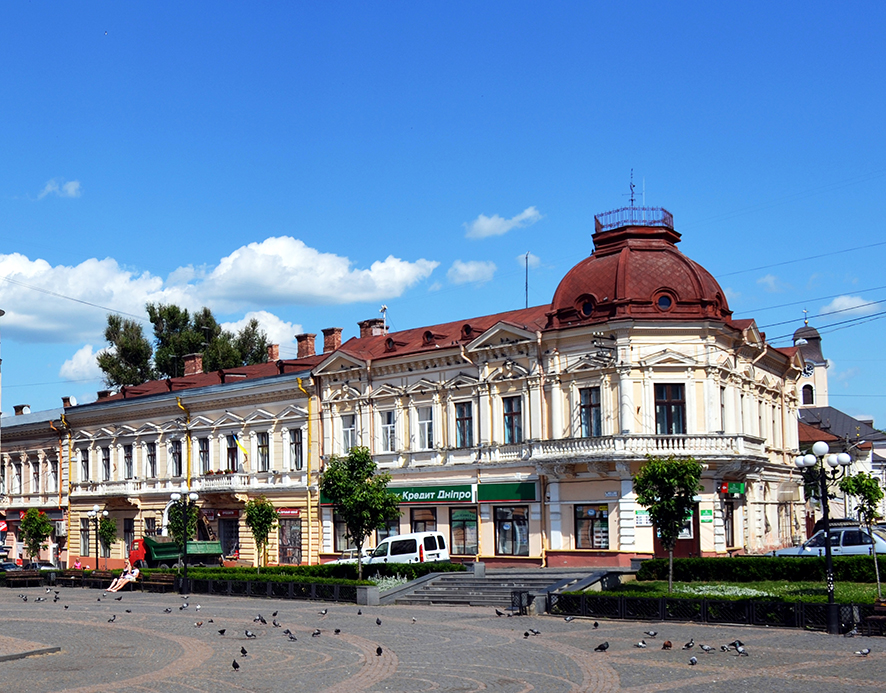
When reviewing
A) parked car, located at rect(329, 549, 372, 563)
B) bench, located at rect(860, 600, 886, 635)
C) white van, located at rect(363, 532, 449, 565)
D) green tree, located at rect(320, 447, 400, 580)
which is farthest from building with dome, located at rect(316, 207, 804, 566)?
bench, located at rect(860, 600, 886, 635)

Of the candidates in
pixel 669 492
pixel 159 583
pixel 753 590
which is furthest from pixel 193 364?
pixel 753 590

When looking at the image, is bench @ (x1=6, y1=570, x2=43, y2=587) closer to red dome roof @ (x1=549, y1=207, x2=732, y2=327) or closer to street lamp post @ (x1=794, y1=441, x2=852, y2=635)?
red dome roof @ (x1=549, y1=207, x2=732, y2=327)

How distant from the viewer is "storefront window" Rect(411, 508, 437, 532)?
45812mm

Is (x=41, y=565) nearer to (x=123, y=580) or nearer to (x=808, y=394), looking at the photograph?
(x=123, y=580)

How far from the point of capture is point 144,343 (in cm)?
7994

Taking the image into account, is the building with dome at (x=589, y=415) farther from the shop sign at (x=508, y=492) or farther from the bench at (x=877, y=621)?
the bench at (x=877, y=621)

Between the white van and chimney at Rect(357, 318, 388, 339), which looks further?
chimney at Rect(357, 318, 388, 339)

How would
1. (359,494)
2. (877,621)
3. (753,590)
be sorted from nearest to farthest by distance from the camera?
(877,621)
(753,590)
(359,494)

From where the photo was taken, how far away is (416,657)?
68.6 feet

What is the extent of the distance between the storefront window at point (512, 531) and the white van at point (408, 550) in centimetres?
336

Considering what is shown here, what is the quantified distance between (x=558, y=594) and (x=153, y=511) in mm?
35273

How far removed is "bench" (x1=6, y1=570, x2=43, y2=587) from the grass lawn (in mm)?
27581

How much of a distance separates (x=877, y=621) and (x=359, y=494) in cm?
2052

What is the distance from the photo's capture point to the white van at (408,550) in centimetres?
4046
